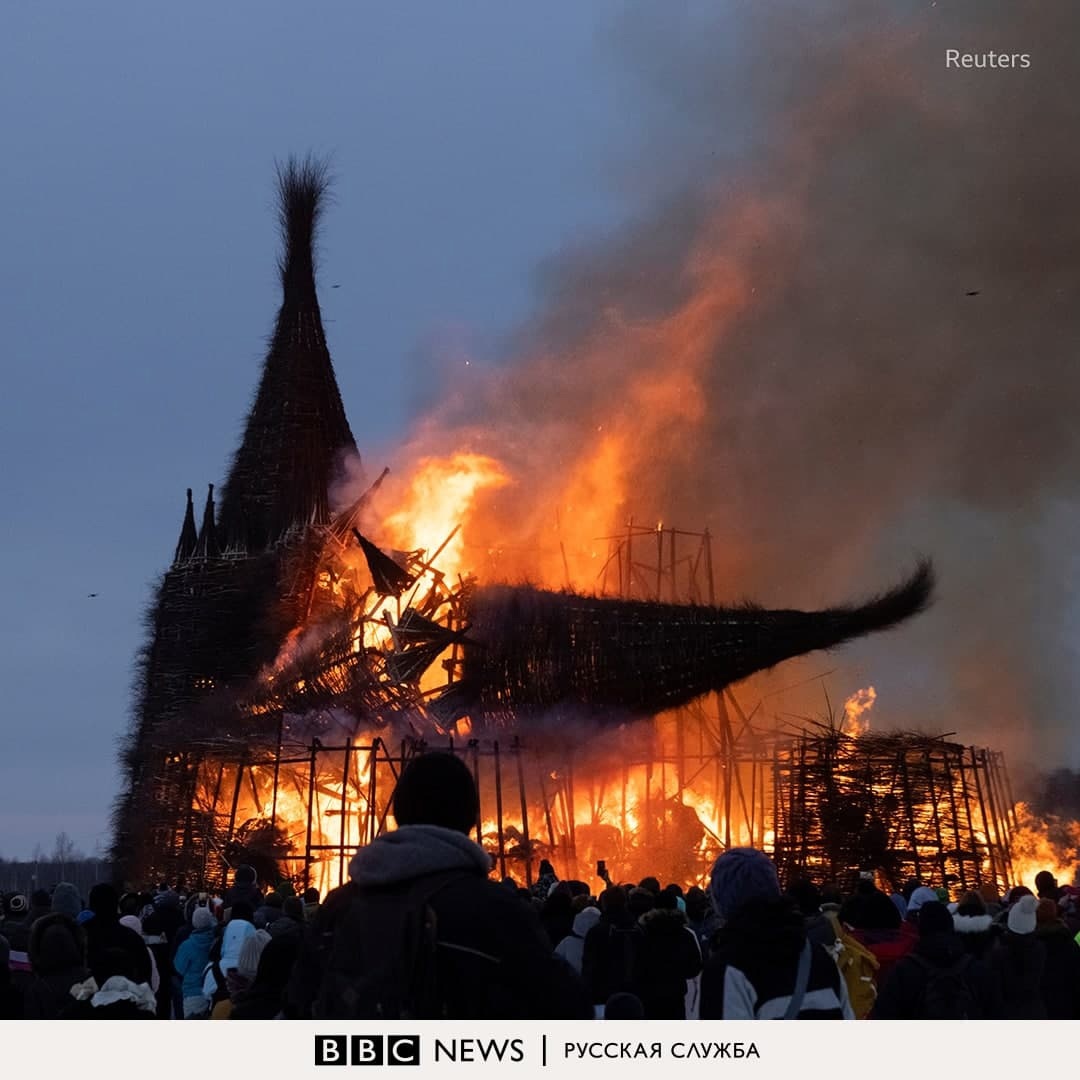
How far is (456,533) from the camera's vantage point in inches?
1475

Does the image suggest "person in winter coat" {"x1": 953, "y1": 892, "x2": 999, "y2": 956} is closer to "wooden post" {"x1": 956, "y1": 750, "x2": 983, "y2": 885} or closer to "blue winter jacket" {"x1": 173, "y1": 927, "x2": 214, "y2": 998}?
"blue winter jacket" {"x1": 173, "y1": 927, "x2": 214, "y2": 998}

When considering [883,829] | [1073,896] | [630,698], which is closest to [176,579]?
[630,698]

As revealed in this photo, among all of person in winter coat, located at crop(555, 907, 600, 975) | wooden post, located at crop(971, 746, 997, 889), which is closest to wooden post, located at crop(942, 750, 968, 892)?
wooden post, located at crop(971, 746, 997, 889)

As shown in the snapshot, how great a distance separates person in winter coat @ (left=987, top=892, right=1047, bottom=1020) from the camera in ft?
30.9

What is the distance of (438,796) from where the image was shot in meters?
4.71

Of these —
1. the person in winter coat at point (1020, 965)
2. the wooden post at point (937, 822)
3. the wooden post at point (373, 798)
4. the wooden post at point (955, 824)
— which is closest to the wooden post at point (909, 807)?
the wooden post at point (937, 822)

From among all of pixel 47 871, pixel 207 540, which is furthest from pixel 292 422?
pixel 47 871

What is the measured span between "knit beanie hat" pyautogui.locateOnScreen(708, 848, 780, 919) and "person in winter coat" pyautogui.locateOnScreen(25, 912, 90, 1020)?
4.01m

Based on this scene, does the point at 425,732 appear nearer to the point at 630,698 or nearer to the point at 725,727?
the point at 630,698

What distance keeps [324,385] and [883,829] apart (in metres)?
24.2

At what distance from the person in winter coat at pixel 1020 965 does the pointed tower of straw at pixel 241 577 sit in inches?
1144

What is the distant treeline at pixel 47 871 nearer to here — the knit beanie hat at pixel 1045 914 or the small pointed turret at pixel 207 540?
the small pointed turret at pixel 207 540

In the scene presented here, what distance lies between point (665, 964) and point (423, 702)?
2388cm

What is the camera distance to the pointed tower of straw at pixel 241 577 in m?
39.5
